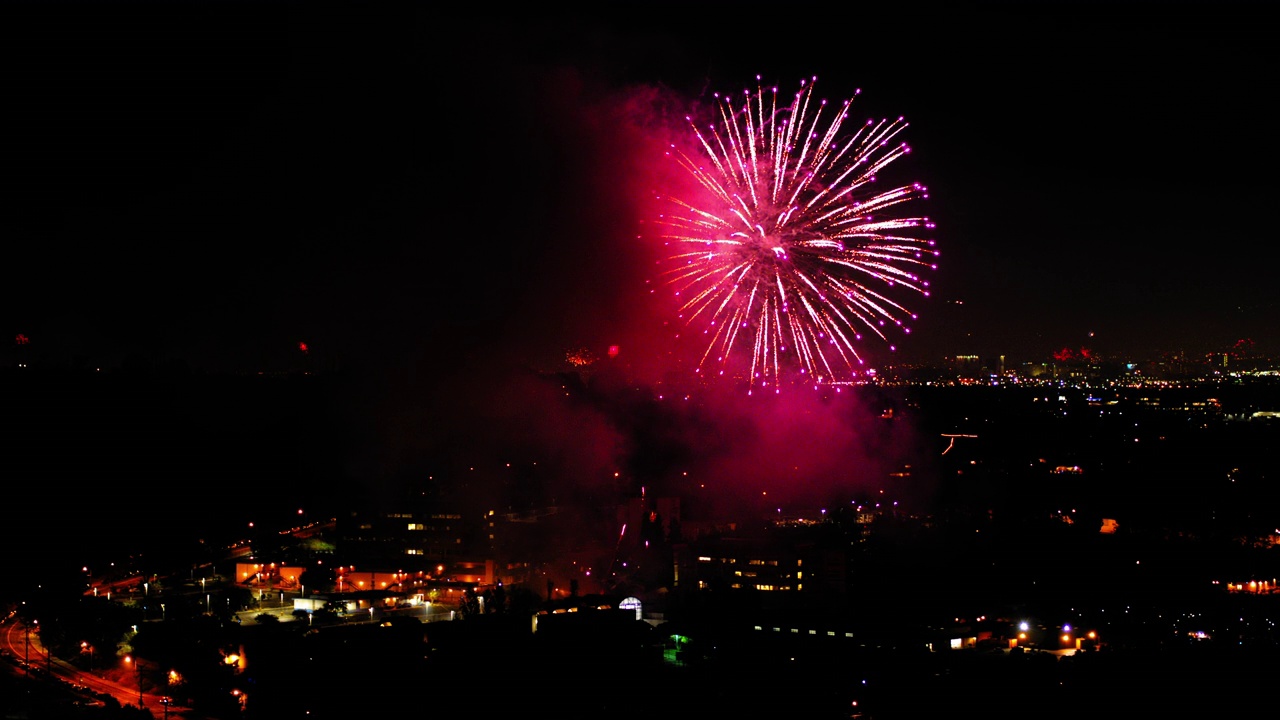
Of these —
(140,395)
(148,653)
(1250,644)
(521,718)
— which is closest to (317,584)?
(148,653)

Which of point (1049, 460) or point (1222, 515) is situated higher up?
point (1049, 460)

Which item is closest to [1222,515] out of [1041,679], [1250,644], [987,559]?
[987,559]

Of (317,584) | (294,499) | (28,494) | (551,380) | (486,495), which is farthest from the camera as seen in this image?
(551,380)

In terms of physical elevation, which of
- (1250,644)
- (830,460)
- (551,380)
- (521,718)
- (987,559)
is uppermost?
(551,380)

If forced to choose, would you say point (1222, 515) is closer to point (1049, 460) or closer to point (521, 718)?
point (1049, 460)

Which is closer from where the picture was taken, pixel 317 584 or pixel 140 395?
pixel 317 584

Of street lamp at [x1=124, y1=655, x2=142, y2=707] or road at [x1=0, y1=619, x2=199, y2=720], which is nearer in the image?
road at [x1=0, y1=619, x2=199, y2=720]

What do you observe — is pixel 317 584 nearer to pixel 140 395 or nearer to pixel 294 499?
pixel 294 499

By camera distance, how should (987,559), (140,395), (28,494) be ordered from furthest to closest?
(140,395) → (28,494) → (987,559)

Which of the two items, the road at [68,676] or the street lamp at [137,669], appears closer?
the road at [68,676]
